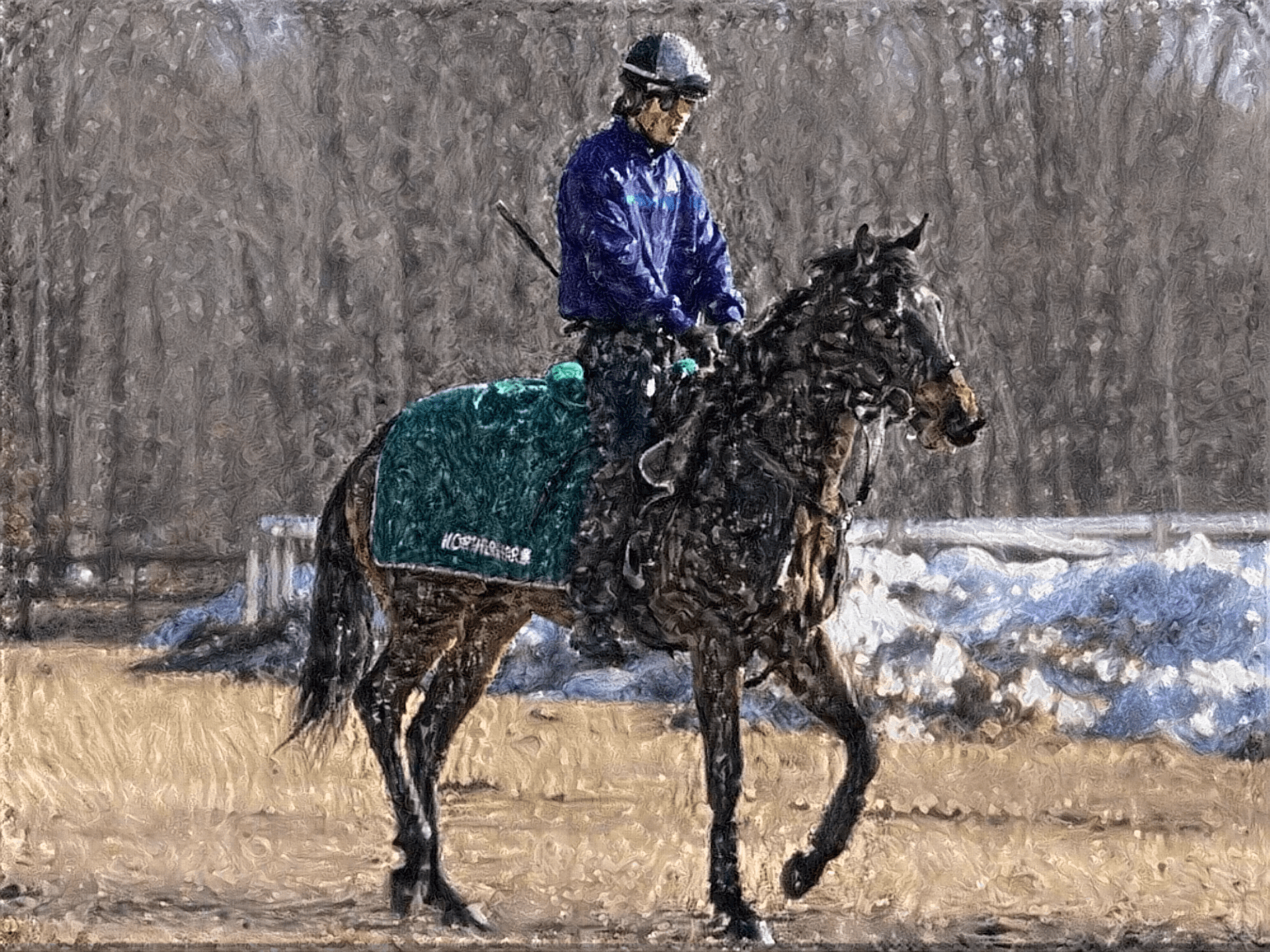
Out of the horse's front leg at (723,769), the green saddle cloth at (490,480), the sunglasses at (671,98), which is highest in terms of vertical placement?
the sunglasses at (671,98)

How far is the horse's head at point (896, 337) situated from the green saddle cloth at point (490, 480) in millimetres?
1141

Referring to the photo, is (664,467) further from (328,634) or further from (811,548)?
(328,634)

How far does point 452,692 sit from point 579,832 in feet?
3.78

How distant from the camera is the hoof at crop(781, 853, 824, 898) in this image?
6785 millimetres

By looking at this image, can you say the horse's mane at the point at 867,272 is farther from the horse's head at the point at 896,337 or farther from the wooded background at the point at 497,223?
the wooded background at the point at 497,223

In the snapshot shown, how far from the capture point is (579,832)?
837cm

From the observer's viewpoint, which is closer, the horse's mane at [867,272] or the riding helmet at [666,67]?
the horse's mane at [867,272]

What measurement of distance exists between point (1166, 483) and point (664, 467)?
20.5ft

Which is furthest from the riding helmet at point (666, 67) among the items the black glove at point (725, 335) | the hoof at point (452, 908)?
the hoof at point (452, 908)

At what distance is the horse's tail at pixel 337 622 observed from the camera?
7.61 m

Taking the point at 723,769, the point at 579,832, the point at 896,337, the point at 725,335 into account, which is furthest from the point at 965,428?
the point at 579,832

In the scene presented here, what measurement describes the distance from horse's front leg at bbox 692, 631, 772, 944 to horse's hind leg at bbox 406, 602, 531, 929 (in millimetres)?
1160

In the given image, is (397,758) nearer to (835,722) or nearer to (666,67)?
(835,722)

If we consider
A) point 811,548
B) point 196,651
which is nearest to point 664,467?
point 811,548
